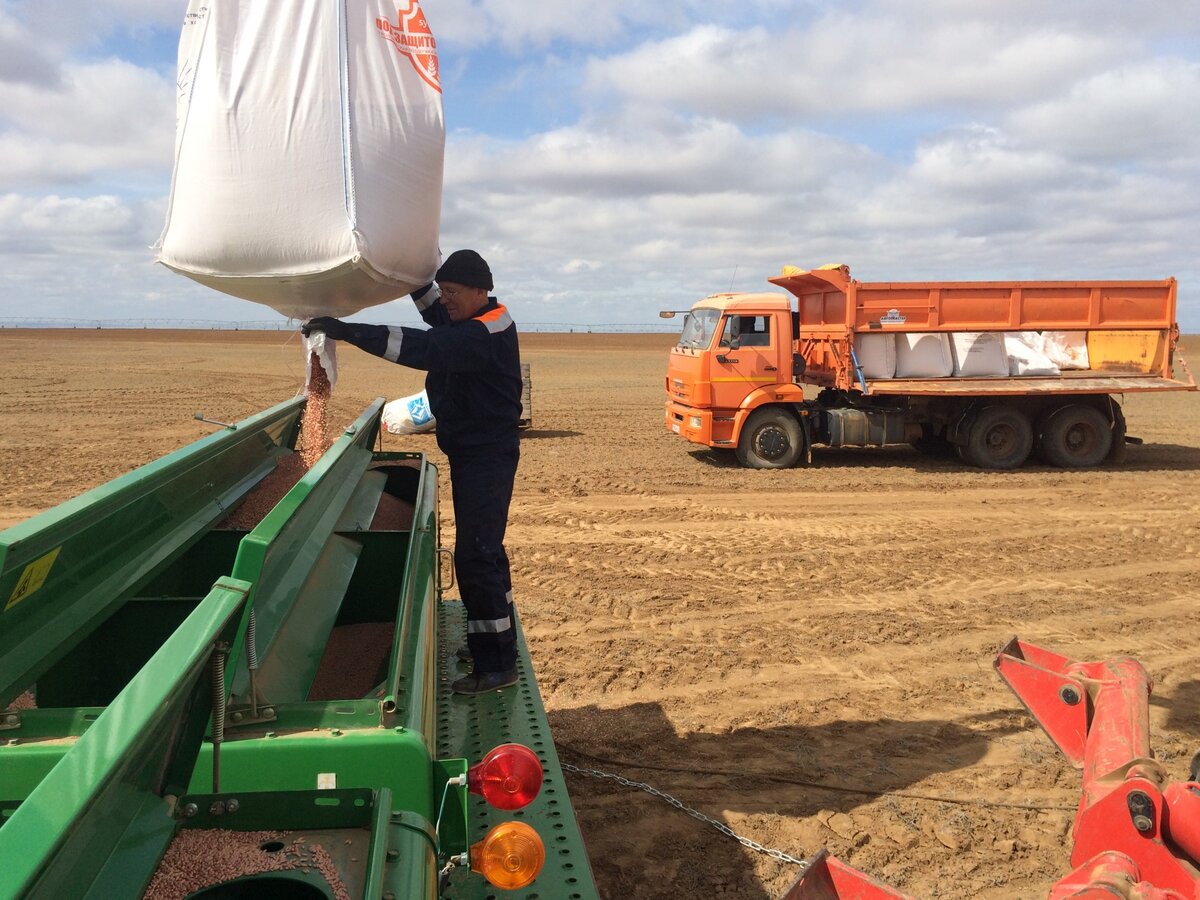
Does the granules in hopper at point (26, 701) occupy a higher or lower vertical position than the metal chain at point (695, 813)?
higher

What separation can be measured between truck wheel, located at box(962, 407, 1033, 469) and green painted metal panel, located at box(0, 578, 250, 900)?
38.2 ft

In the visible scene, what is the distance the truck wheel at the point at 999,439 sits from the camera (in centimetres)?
1177

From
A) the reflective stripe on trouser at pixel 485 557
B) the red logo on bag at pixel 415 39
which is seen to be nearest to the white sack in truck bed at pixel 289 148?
the red logo on bag at pixel 415 39

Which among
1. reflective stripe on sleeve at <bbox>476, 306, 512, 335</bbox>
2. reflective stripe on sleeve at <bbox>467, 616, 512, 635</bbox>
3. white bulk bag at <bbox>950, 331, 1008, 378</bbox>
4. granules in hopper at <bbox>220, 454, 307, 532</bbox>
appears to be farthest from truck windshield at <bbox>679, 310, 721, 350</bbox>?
reflective stripe on sleeve at <bbox>467, 616, 512, 635</bbox>

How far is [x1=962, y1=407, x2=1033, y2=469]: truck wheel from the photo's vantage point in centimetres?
1177

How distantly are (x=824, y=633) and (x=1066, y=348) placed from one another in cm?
784

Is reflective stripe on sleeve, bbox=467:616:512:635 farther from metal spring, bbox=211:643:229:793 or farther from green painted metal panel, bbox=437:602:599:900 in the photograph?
metal spring, bbox=211:643:229:793

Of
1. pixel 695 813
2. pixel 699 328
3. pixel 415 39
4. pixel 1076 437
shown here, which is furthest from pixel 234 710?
pixel 1076 437

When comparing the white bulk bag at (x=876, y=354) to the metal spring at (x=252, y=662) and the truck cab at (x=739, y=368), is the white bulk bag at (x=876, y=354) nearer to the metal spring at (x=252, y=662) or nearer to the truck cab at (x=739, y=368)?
the truck cab at (x=739, y=368)

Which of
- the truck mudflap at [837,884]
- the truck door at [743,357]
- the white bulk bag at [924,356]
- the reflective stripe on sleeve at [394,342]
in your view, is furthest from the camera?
the white bulk bag at [924,356]

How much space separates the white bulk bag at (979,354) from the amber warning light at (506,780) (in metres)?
11.0

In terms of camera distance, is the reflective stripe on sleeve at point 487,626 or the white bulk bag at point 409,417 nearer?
the reflective stripe on sleeve at point 487,626

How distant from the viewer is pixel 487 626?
337 centimetres

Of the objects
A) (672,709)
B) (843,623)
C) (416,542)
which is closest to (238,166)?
(416,542)
